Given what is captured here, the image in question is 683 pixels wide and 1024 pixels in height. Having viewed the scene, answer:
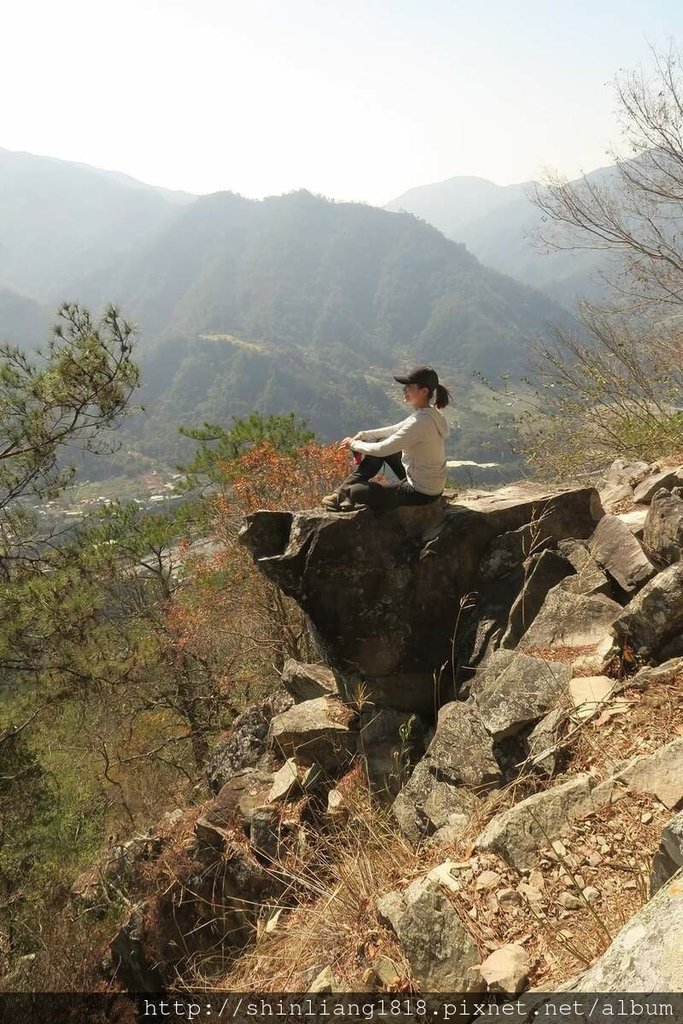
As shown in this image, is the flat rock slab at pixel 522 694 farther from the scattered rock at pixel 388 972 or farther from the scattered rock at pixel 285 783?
the scattered rock at pixel 285 783

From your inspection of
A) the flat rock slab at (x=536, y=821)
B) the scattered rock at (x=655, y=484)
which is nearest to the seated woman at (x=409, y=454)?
the scattered rock at (x=655, y=484)

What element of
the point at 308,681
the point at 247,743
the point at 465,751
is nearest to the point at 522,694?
the point at 465,751

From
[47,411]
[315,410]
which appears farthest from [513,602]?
[315,410]

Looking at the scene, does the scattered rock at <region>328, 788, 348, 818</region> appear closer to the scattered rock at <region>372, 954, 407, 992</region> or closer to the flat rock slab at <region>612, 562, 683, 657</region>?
the scattered rock at <region>372, 954, 407, 992</region>

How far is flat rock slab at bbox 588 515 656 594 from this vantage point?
5090 millimetres

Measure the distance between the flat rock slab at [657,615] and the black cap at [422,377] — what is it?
2530 millimetres

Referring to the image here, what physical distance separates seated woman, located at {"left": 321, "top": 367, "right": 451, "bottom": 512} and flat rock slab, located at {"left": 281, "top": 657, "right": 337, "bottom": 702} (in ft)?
8.06

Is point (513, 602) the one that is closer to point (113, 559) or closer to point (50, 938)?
point (113, 559)

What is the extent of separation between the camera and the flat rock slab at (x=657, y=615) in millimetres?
4094

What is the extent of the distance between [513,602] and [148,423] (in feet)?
565

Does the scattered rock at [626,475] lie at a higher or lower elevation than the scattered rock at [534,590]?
higher

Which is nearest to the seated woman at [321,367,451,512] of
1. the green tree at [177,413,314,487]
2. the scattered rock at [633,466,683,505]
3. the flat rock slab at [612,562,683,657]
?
the flat rock slab at [612,562,683,657]

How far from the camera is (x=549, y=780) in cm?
368

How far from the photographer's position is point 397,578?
20.6 ft
